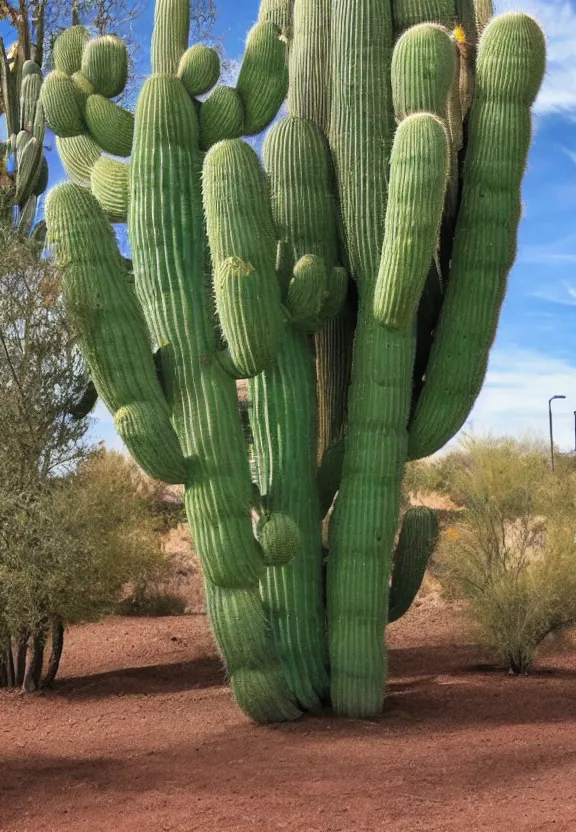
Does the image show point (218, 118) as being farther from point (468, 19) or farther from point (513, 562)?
point (513, 562)

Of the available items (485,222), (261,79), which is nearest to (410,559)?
(485,222)

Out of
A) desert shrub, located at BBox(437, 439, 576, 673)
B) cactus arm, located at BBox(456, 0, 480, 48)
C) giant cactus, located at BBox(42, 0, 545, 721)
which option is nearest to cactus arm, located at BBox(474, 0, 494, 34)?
cactus arm, located at BBox(456, 0, 480, 48)

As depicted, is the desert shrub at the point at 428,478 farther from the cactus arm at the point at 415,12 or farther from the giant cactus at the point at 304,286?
the cactus arm at the point at 415,12

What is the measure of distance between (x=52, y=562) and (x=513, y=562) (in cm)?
525

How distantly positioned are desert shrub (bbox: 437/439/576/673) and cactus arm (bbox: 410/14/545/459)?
3255 mm

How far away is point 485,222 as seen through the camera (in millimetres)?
8508

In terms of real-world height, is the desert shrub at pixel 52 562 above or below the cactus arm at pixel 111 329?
below

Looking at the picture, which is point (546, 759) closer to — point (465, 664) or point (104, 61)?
point (465, 664)

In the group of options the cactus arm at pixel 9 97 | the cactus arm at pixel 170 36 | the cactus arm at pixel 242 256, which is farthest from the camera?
the cactus arm at pixel 9 97

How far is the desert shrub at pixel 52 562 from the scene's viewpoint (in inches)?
393

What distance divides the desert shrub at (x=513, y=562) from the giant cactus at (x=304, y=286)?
2.29 meters

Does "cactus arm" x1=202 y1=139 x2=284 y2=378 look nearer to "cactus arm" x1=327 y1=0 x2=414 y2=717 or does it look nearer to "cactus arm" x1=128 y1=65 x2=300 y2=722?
"cactus arm" x1=128 y1=65 x2=300 y2=722

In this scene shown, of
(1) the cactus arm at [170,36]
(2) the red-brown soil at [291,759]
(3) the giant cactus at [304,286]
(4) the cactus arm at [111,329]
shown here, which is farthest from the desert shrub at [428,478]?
(4) the cactus arm at [111,329]

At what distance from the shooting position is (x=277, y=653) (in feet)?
27.7
